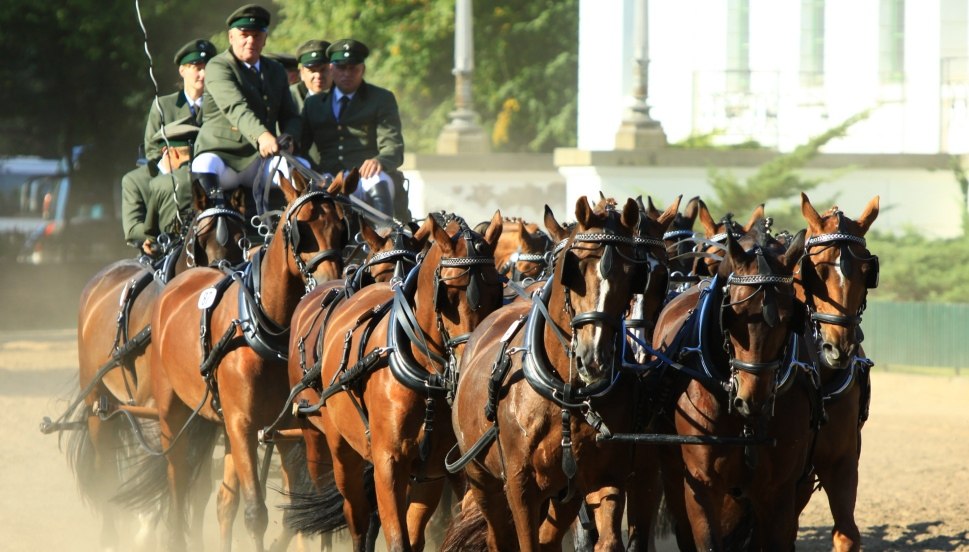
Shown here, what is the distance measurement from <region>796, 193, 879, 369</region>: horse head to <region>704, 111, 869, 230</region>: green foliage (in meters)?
13.1

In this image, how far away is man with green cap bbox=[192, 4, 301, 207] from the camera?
984 centimetres

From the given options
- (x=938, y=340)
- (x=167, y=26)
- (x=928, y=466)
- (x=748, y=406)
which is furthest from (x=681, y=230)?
(x=167, y=26)

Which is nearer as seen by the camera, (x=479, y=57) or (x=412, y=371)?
(x=412, y=371)

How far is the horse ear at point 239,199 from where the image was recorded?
1018 centimetres

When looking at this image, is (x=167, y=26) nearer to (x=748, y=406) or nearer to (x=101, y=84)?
(x=101, y=84)

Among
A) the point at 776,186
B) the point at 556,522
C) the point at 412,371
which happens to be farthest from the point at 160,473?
the point at 776,186

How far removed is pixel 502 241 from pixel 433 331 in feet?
12.8

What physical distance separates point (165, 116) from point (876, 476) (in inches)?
240

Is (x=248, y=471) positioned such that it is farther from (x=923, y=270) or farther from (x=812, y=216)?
(x=923, y=270)

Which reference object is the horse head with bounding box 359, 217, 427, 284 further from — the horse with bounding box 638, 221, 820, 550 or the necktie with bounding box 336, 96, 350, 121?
the necktie with bounding box 336, 96, 350, 121

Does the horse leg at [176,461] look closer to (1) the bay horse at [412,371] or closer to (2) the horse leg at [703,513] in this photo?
(1) the bay horse at [412,371]

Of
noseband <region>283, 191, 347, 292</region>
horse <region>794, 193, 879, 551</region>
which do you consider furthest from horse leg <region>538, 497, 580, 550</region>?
noseband <region>283, 191, 347, 292</region>

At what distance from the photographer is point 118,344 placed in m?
9.92

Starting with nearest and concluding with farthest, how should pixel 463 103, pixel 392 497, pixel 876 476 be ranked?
pixel 392 497 → pixel 876 476 → pixel 463 103
